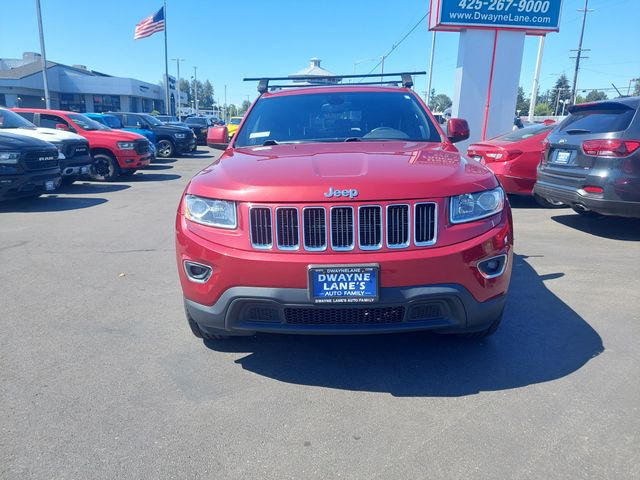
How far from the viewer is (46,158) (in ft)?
26.8

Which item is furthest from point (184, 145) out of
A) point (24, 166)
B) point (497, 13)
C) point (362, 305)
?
point (362, 305)

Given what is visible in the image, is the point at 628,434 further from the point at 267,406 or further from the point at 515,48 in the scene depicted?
the point at 515,48

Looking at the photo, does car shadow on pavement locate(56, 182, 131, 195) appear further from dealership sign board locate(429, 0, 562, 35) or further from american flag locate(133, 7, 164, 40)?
american flag locate(133, 7, 164, 40)

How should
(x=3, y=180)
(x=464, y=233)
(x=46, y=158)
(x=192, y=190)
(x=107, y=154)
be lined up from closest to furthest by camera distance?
(x=464, y=233) < (x=192, y=190) < (x=3, y=180) < (x=46, y=158) < (x=107, y=154)

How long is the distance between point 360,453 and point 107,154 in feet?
36.8

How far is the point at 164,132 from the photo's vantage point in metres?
17.8

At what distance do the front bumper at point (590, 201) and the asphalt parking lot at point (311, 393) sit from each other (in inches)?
56.4

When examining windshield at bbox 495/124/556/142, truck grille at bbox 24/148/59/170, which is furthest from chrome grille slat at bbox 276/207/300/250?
truck grille at bbox 24/148/59/170

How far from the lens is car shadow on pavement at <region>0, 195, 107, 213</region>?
25.9 ft

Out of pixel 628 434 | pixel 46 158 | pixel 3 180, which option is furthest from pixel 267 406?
pixel 46 158

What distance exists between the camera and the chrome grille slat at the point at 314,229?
2.38 m

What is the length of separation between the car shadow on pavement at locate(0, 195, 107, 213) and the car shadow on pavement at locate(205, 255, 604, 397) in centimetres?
632

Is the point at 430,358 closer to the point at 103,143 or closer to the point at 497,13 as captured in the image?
the point at 103,143

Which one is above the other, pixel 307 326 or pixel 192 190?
pixel 192 190
